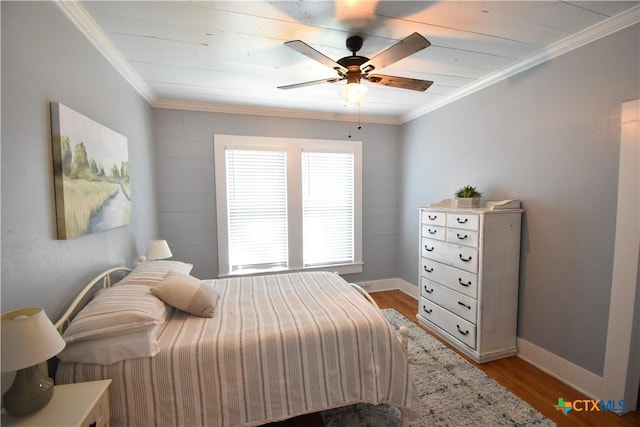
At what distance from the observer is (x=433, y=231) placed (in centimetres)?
297

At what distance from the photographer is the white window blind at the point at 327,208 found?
12.8ft

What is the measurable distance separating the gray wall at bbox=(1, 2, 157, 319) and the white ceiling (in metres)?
0.29

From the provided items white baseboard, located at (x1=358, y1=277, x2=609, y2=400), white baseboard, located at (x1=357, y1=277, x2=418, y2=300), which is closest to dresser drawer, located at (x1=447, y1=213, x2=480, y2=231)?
white baseboard, located at (x1=358, y1=277, x2=609, y2=400)

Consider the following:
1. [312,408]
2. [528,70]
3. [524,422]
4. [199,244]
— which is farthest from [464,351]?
[199,244]

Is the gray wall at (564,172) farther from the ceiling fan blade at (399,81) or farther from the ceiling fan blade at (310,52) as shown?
the ceiling fan blade at (310,52)

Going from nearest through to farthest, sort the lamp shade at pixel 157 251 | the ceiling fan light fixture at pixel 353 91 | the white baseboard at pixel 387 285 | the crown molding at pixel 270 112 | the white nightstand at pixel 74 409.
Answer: the white nightstand at pixel 74 409 → the ceiling fan light fixture at pixel 353 91 → the lamp shade at pixel 157 251 → the crown molding at pixel 270 112 → the white baseboard at pixel 387 285

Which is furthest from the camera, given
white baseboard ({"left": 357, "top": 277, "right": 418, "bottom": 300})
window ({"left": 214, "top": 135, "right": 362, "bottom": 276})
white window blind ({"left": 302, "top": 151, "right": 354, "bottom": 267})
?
white baseboard ({"left": 357, "top": 277, "right": 418, "bottom": 300})

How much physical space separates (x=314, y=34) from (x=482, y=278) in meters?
2.39

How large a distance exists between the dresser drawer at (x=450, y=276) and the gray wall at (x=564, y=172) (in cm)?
48

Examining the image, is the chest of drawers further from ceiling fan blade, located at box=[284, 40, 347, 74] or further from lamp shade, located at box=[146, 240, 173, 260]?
lamp shade, located at box=[146, 240, 173, 260]

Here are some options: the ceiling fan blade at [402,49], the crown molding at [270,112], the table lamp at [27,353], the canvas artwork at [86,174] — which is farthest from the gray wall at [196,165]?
the table lamp at [27,353]

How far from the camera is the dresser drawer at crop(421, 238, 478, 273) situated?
2.49m

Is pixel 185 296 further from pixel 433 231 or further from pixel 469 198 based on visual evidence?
pixel 469 198

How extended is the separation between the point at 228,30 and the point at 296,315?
2.00 m
